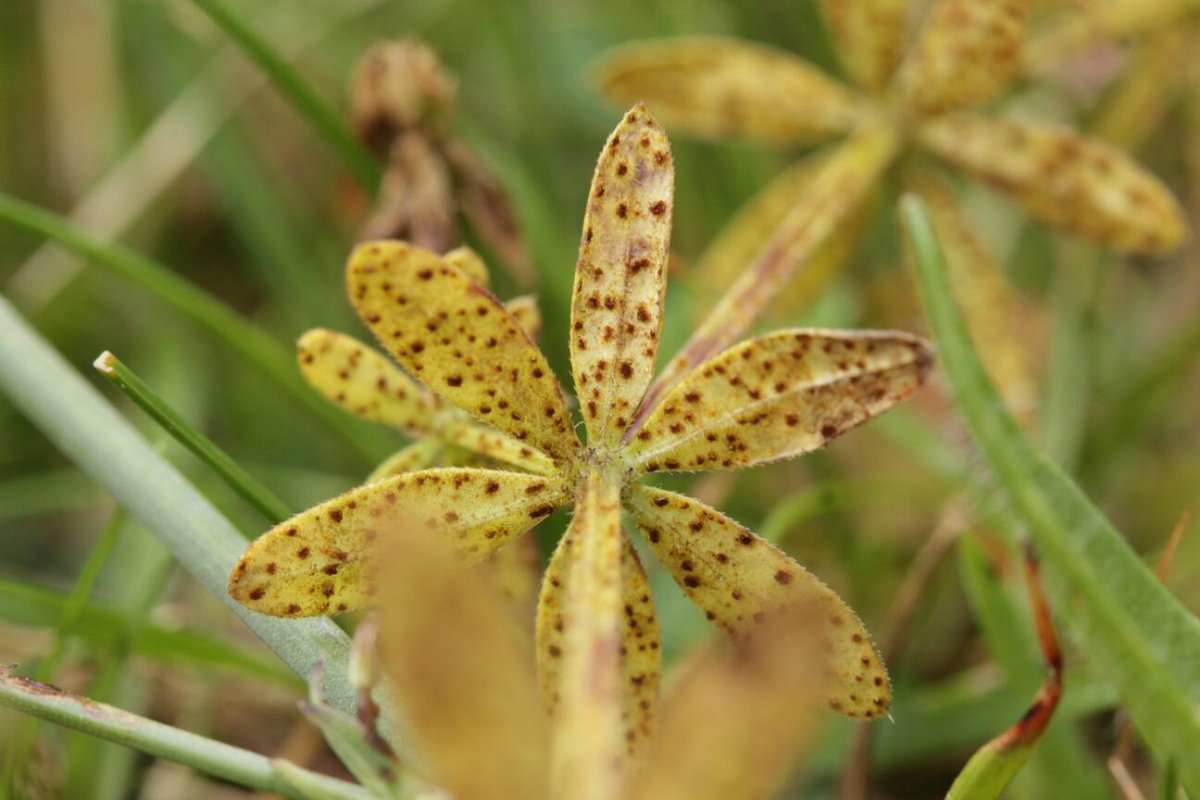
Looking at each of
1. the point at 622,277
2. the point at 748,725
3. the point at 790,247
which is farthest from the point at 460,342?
the point at 790,247

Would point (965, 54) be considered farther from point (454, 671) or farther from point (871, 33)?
point (454, 671)

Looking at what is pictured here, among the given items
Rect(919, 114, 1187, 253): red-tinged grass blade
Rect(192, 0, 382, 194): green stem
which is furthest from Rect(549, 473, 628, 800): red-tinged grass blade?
Rect(919, 114, 1187, 253): red-tinged grass blade

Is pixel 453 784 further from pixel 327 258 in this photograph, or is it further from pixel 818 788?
pixel 327 258

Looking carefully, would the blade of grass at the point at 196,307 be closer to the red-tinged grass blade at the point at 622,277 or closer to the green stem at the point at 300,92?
the green stem at the point at 300,92

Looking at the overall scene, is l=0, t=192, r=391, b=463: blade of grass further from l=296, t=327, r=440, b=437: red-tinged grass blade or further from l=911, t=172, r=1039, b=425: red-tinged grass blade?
l=911, t=172, r=1039, b=425: red-tinged grass blade

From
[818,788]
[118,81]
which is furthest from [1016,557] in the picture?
[118,81]

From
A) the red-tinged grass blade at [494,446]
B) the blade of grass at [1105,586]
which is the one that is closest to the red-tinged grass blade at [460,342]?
the red-tinged grass blade at [494,446]
